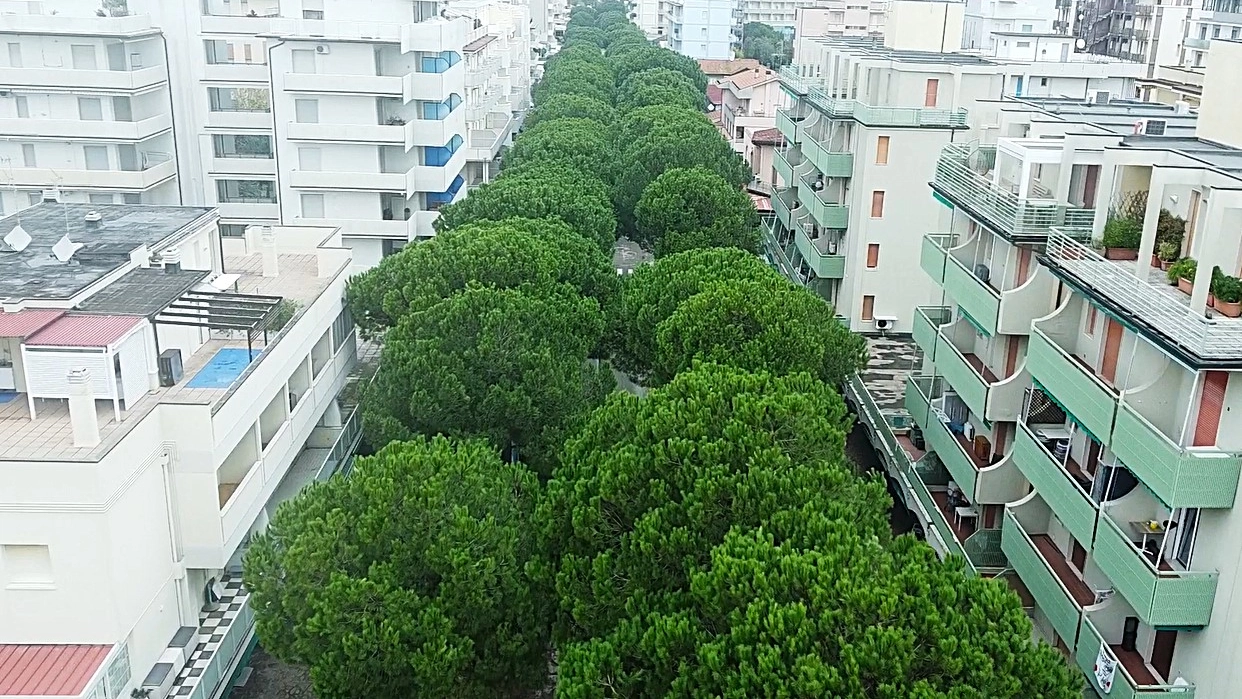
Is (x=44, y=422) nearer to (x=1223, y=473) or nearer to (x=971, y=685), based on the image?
(x=971, y=685)

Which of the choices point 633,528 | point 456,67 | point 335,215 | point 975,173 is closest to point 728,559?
point 633,528

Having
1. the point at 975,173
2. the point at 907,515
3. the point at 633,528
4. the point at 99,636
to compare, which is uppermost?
the point at 975,173

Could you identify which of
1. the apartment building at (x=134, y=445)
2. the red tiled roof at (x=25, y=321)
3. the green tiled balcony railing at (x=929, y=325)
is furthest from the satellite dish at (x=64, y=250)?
the green tiled balcony railing at (x=929, y=325)

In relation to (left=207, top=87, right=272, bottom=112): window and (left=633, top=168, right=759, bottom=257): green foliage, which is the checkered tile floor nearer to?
(left=633, top=168, right=759, bottom=257): green foliage

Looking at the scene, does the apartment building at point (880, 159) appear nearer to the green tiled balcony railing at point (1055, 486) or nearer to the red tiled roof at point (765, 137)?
the green tiled balcony railing at point (1055, 486)

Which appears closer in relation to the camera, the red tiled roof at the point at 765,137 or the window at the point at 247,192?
the window at the point at 247,192

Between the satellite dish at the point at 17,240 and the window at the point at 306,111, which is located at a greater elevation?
the window at the point at 306,111
